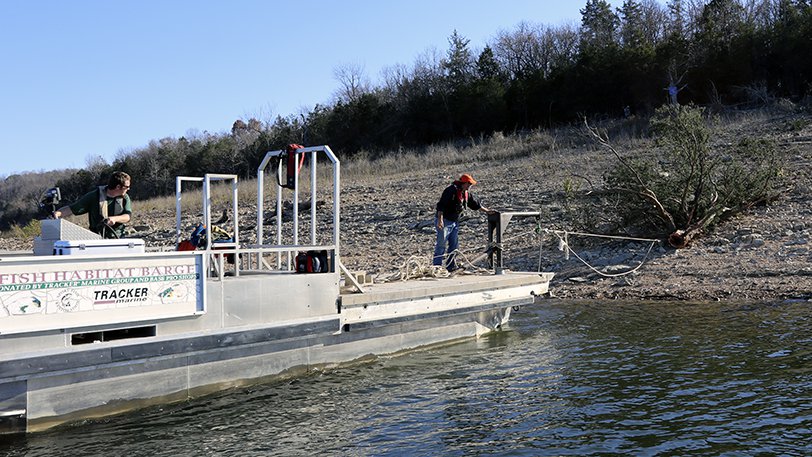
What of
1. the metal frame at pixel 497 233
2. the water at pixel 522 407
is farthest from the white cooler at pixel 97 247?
the metal frame at pixel 497 233

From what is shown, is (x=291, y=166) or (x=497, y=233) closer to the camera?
(x=291, y=166)

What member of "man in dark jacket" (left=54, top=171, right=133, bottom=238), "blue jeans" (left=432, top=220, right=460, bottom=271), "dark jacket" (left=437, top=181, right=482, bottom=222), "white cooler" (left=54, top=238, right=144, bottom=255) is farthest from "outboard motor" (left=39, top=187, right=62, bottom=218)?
"dark jacket" (left=437, top=181, right=482, bottom=222)

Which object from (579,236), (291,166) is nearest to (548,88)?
(579,236)

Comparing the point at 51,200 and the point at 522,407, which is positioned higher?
the point at 51,200

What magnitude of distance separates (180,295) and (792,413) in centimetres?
527

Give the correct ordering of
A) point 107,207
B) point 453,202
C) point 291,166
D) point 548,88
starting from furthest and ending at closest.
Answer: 1. point 548,88
2. point 453,202
3. point 291,166
4. point 107,207

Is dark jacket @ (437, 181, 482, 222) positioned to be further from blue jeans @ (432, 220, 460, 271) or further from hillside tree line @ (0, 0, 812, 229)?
hillside tree line @ (0, 0, 812, 229)

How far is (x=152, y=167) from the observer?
149 feet

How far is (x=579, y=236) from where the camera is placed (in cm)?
1587

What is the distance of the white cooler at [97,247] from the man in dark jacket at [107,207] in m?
0.98

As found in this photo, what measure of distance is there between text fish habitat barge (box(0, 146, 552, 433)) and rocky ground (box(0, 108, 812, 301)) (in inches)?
67.4

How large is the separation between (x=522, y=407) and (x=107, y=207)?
4558mm

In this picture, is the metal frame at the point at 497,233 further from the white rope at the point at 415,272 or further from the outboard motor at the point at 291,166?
the outboard motor at the point at 291,166

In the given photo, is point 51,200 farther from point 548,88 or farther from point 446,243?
point 548,88
